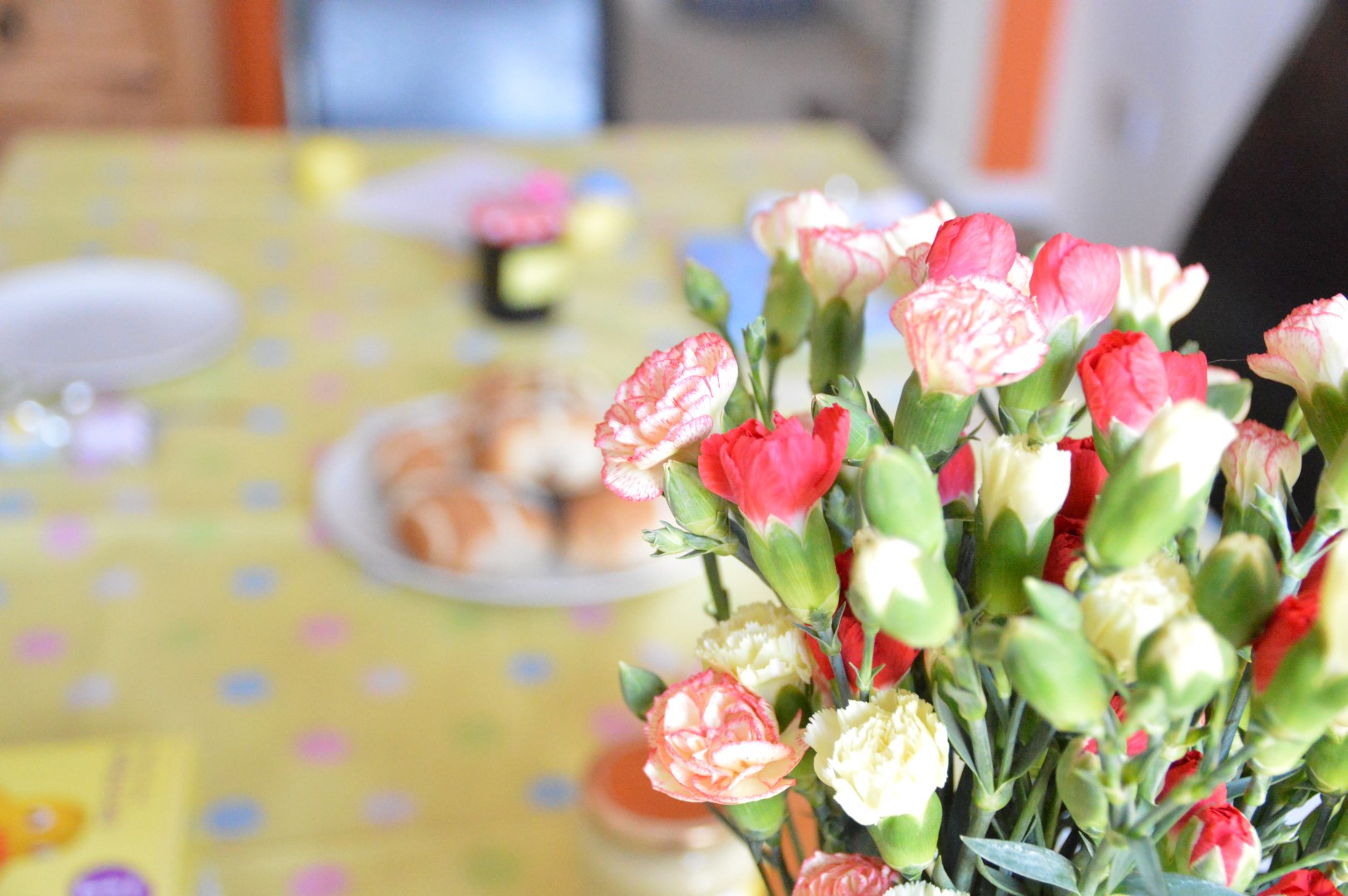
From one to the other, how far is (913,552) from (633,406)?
0.08 meters

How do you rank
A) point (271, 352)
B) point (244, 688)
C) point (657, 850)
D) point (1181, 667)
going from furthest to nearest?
point (271, 352), point (244, 688), point (657, 850), point (1181, 667)

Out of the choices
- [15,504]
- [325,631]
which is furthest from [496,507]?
[15,504]

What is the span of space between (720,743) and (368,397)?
A: 82 cm

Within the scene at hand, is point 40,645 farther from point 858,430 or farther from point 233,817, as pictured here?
point 858,430

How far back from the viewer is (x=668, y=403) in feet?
0.90

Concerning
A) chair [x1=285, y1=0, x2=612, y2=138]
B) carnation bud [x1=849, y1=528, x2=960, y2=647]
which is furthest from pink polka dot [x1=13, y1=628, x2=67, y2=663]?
chair [x1=285, y1=0, x2=612, y2=138]

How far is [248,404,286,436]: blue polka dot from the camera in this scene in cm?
98

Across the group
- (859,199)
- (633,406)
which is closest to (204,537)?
(633,406)

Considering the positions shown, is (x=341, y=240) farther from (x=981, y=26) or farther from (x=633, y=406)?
(x=981, y=26)

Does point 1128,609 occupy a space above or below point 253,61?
above

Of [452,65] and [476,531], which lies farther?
[452,65]

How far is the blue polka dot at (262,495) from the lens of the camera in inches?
34.9

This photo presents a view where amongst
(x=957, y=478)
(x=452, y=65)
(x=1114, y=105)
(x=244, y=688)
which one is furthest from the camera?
(x=1114, y=105)

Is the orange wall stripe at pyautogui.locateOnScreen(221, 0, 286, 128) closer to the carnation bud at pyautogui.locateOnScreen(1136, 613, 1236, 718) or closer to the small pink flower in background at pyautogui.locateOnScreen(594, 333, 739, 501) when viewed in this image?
the small pink flower in background at pyautogui.locateOnScreen(594, 333, 739, 501)
